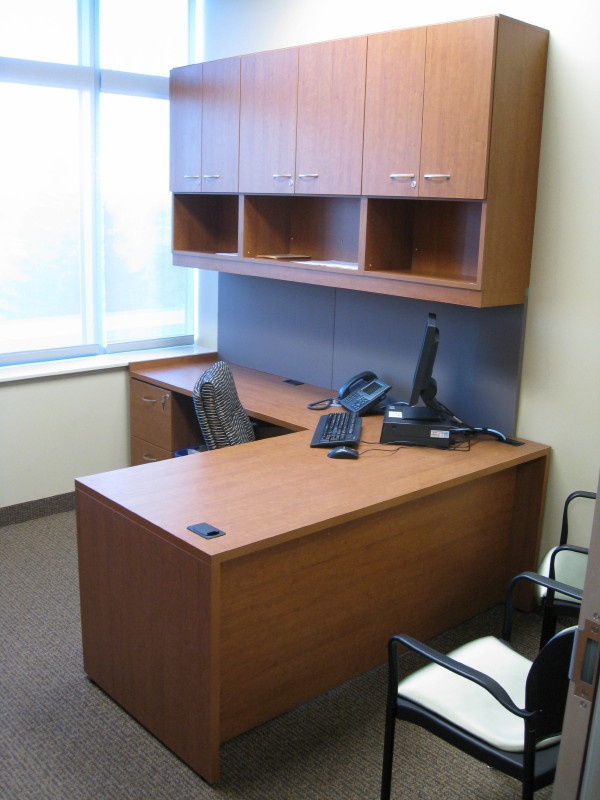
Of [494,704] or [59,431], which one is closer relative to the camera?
[494,704]

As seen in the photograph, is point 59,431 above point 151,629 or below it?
above

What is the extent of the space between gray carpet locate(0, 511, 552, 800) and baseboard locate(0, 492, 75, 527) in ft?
3.98

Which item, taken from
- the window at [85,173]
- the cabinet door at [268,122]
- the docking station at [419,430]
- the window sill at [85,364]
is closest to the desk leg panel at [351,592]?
the docking station at [419,430]

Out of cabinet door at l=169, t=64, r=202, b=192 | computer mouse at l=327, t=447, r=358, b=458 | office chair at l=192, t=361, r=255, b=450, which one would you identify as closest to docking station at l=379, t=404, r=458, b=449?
computer mouse at l=327, t=447, r=358, b=458

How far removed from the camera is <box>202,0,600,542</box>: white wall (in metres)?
2.99

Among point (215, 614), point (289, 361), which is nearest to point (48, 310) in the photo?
point (289, 361)

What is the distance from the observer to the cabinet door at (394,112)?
309 centimetres

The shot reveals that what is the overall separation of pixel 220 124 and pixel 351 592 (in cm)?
245

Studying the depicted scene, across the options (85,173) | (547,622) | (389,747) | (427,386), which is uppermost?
(85,173)

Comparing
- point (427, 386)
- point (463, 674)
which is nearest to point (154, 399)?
point (427, 386)

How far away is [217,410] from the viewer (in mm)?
3285

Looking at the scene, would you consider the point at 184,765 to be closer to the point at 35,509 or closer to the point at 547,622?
the point at 547,622

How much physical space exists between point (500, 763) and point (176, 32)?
13.7 ft

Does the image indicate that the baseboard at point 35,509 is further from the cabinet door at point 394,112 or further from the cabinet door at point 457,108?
the cabinet door at point 457,108
